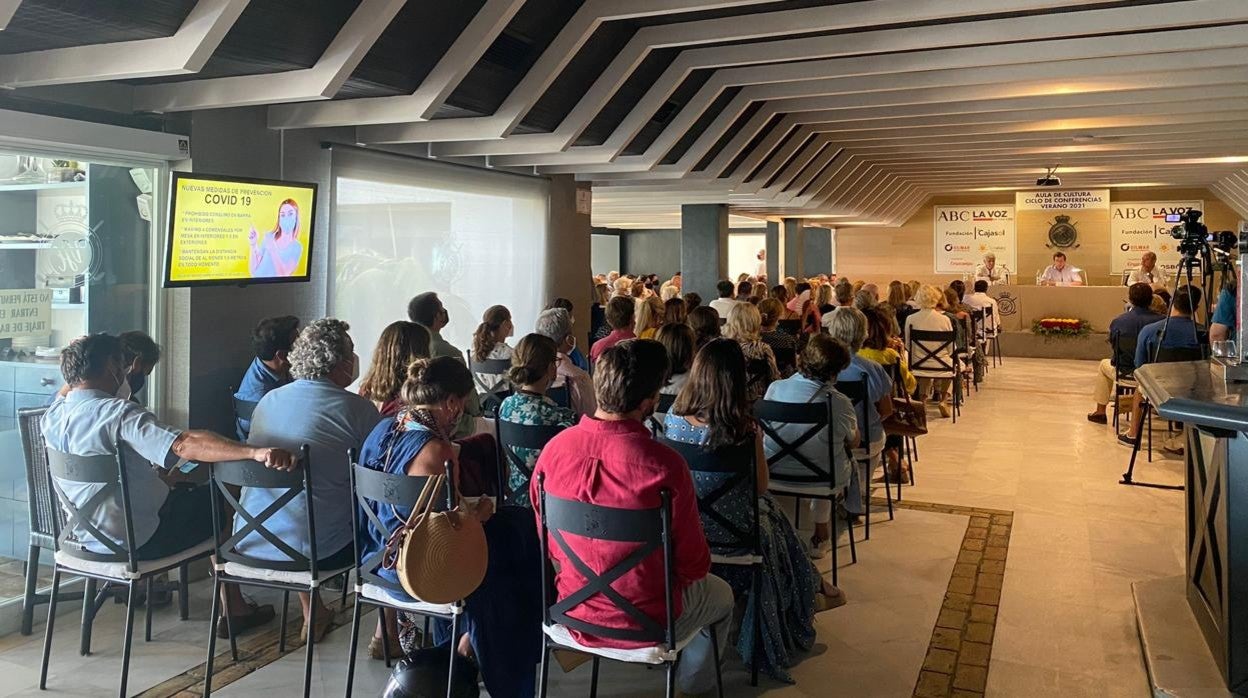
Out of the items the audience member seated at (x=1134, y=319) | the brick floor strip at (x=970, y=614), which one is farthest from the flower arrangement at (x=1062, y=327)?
the brick floor strip at (x=970, y=614)

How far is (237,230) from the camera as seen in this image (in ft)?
14.9

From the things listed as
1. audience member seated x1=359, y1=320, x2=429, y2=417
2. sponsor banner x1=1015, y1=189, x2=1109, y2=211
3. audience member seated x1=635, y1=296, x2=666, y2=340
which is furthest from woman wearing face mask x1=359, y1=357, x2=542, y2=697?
sponsor banner x1=1015, y1=189, x2=1109, y2=211

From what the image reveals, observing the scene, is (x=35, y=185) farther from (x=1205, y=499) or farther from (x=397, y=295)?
(x=1205, y=499)

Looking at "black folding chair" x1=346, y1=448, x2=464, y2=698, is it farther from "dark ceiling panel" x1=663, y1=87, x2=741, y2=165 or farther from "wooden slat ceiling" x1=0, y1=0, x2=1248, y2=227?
"dark ceiling panel" x1=663, y1=87, x2=741, y2=165

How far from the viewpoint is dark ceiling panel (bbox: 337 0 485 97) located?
4680mm

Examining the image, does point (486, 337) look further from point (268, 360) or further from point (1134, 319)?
point (1134, 319)

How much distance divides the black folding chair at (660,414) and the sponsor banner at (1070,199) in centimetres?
1406

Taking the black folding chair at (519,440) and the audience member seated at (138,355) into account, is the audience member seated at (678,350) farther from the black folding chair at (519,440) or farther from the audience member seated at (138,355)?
the audience member seated at (138,355)

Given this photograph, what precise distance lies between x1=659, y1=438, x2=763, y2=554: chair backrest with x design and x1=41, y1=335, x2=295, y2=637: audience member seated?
145cm

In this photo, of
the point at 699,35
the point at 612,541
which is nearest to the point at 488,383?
the point at 699,35

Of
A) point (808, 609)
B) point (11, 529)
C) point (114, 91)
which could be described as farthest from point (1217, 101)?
point (11, 529)

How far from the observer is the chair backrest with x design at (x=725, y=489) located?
10.2ft

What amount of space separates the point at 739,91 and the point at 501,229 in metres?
2.14

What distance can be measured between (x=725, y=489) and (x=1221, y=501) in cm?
163
